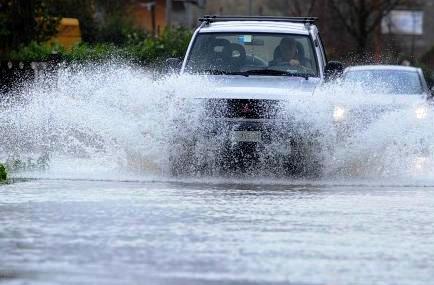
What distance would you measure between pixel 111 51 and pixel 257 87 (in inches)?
460

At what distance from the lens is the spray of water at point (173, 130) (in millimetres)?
15570

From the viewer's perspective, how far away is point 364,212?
11984 mm

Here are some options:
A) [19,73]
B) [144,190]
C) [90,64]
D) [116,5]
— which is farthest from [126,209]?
[116,5]

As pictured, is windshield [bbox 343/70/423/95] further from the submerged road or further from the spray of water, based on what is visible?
the submerged road

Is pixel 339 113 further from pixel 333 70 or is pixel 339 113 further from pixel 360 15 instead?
pixel 360 15

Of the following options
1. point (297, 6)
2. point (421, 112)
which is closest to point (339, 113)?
point (421, 112)

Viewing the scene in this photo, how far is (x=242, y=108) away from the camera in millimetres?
15453

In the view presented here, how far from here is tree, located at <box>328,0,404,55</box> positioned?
58906 mm

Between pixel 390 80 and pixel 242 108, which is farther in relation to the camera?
pixel 390 80

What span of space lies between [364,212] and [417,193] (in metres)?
2.22

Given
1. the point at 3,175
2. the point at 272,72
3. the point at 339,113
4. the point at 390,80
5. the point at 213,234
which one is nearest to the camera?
the point at 213,234

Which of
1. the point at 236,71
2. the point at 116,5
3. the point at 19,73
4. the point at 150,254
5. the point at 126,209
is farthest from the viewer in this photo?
the point at 116,5

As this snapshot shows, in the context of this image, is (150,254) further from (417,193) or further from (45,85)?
(45,85)

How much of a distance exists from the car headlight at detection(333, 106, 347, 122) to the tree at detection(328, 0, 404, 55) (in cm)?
4126
